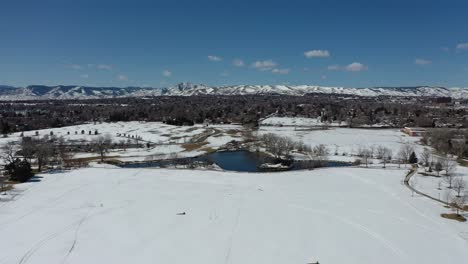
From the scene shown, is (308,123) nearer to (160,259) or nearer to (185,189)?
(185,189)

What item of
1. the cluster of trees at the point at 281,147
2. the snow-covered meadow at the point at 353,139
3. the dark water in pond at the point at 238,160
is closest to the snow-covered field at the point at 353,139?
the snow-covered meadow at the point at 353,139

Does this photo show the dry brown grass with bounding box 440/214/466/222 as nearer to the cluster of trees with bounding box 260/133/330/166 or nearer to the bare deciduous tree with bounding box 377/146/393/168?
the cluster of trees with bounding box 260/133/330/166

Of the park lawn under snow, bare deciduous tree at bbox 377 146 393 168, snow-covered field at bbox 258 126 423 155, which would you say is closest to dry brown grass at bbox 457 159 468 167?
snow-covered field at bbox 258 126 423 155

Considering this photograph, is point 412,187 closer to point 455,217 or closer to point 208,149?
point 455,217

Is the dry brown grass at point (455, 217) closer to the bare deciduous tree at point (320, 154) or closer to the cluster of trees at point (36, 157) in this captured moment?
the bare deciduous tree at point (320, 154)

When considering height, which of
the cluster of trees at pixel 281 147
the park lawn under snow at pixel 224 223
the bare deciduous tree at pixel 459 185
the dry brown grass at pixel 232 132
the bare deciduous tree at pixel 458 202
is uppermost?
the dry brown grass at pixel 232 132

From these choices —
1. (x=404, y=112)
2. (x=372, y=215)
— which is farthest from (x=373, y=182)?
(x=404, y=112)

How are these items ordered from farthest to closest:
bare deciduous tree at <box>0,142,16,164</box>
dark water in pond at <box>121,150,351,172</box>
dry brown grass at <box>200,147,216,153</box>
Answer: dry brown grass at <box>200,147,216,153</box>, bare deciduous tree at <box>0,142,16,164</box>, dark water in pond at <box>121,150,351,172</box>
